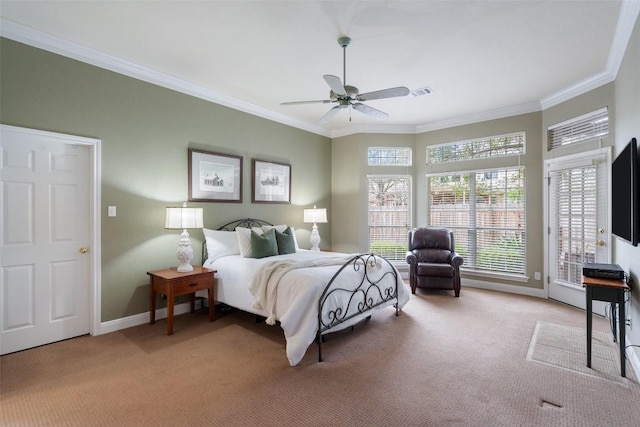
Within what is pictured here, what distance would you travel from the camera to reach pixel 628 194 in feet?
8.40

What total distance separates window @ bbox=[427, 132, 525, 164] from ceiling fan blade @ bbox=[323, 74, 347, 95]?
3592 millimetres

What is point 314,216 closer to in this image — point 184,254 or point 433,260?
point 433,260

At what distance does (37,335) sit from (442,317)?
4.57 meters

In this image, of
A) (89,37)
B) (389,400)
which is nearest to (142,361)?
(389,400)

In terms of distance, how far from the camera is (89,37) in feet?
10.6

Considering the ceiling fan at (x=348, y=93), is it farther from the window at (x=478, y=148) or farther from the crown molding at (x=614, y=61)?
the window at (x=478, y=148)

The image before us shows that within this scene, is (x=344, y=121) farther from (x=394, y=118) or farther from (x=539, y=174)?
(x=539, y=174)

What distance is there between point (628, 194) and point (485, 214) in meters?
3.19

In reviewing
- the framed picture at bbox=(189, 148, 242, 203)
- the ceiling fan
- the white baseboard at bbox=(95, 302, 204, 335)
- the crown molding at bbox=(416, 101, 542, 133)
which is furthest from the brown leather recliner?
the white baseboard at bbox=(95, 302, 204, 335)

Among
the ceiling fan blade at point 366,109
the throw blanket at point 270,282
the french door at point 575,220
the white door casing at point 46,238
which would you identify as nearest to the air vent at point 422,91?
the ceiling fan blade at point 366,109

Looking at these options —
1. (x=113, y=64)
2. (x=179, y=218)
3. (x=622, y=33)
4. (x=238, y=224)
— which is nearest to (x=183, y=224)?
(x=179, y=218)

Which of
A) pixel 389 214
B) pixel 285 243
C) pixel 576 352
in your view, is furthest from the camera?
pixel 389 214

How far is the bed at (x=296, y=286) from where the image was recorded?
2.91 m

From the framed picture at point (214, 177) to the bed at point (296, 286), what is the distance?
573mm
